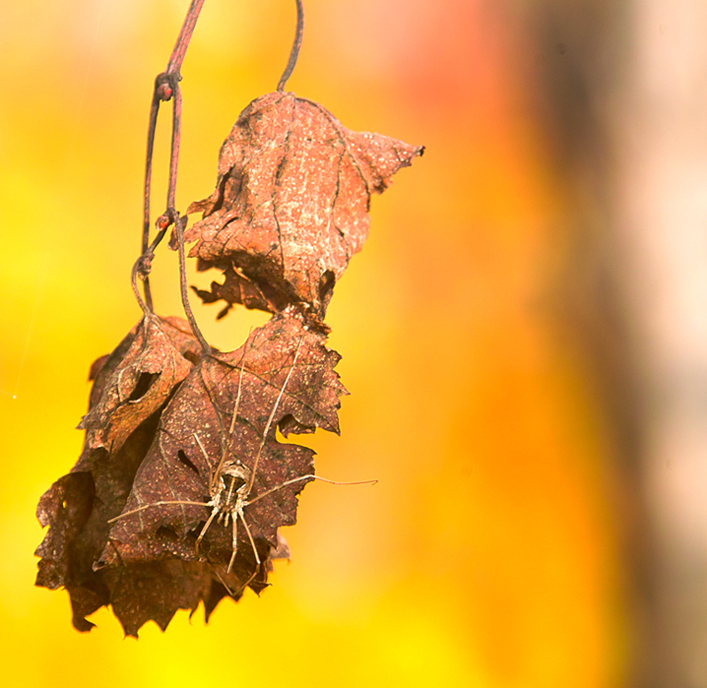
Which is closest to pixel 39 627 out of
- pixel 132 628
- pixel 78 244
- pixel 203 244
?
pixel 132 628

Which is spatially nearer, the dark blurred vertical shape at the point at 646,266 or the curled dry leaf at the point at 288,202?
the curled dry leaf at the point at 288,202

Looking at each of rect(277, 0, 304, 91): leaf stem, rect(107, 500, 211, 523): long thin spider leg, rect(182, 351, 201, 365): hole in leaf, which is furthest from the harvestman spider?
rect(277, 0, 304, 91): leaf stem

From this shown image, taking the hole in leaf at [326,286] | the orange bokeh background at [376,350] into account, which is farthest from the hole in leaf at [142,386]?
the orange bokeh background at [376,350]

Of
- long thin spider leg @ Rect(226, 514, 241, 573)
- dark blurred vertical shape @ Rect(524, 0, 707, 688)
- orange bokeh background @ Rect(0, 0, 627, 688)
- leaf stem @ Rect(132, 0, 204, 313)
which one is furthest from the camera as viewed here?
dark blurred vertical shape @ Rect(524, 0, 707, 688)

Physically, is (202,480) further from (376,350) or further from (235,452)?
(376,350)

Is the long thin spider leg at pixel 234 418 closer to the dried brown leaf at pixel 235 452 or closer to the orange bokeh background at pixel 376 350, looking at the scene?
the dried brown leaf at pixel 235 452

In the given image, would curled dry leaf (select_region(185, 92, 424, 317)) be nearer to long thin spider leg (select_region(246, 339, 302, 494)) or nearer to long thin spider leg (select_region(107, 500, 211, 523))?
long thin spider leg (select_region(246, 339, 302, 494))
